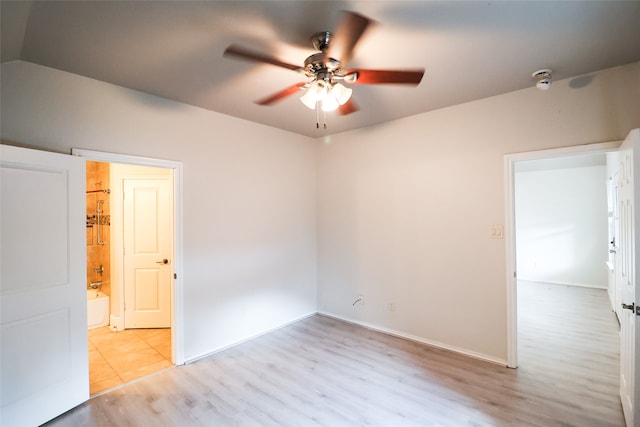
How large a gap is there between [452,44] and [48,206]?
10.1ft

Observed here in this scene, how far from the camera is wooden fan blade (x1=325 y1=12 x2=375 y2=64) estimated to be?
5.32 ft

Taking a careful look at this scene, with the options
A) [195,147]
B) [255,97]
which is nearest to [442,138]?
[255,97]

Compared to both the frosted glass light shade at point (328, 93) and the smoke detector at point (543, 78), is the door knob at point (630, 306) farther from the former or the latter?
the frosted glass light shade at point (328, 93)

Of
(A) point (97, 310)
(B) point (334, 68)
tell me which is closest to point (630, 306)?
(B) point (334, 68)

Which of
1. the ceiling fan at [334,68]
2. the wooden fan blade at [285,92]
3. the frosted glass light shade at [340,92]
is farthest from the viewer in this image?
the wooden fan blade at [285,92]

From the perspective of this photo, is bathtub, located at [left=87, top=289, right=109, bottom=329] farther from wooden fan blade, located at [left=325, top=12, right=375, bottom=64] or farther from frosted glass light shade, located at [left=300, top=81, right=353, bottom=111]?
wooden fan blade, located at [left=325, top=12, right=375, bottom=64]

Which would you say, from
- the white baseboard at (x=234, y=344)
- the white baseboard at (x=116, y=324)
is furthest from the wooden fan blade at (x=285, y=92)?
the white baseboard at (x=116, y=324)

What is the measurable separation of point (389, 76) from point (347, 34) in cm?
36

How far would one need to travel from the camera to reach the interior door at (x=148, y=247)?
13.3ft

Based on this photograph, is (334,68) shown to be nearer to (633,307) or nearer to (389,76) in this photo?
(389,76)

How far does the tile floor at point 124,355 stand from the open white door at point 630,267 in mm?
3751

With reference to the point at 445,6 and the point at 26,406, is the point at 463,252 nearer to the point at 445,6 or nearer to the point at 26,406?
the point at 445,6

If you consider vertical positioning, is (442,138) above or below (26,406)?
above

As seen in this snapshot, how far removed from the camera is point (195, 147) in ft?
10.2
